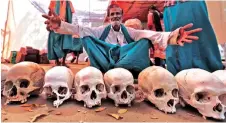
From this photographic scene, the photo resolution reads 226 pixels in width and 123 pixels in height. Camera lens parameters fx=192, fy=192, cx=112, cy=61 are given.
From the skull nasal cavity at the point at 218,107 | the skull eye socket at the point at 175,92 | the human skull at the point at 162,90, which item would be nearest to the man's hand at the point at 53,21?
the human skull at the point at 162,90

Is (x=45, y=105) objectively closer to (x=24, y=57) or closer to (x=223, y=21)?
(x=223, y=21)

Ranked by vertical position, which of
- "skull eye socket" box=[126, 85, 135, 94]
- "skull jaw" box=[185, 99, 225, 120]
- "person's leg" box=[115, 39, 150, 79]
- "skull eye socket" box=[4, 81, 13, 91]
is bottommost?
"skull jaw" box=[185, 99, 225, 120]

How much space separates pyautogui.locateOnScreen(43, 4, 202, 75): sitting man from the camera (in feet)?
3.27

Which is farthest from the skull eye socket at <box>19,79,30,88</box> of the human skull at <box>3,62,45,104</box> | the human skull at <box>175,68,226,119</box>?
the human skull at <box>175,68,226,119</box>

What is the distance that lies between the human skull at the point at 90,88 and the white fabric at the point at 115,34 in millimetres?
371

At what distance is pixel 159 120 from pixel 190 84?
183 mm

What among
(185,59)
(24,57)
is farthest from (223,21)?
(24,57)

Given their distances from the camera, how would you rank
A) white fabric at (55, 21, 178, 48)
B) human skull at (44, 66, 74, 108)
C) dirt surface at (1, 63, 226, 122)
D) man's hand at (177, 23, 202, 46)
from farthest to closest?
1. white fabric at (55, 21, 178, 48)
2. man's hand at (177, 23, 202, 46)
3. human skull at (44, 66, 74, 108)
4. dirt surface at (1, 63, 226, 122)

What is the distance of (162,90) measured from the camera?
28.3 inches

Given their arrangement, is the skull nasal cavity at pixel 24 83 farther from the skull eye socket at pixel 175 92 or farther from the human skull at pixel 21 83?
the skull eye socket at pixel 175 92

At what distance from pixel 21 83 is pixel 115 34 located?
679mm

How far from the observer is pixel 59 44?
5.48ft

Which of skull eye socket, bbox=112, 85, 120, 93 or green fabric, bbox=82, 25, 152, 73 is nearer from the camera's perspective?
skull eye socket, bbox=112, 85, 120, 93

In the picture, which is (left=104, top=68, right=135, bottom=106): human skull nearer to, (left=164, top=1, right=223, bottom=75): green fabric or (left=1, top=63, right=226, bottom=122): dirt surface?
(left=1, top=63, right=226, bottom=122): dirt surface
